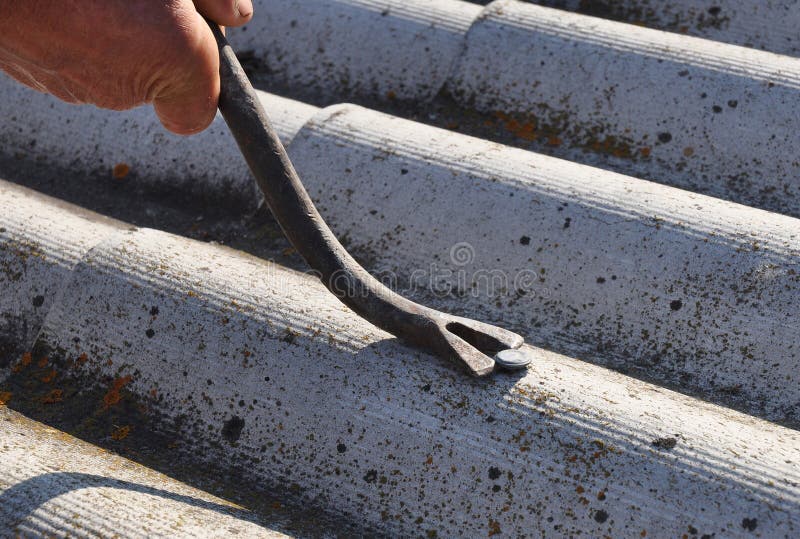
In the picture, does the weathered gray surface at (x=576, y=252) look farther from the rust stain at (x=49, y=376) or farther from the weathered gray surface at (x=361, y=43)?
the rust stain at (x=49, y=376)

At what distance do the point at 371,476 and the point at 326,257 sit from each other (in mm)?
424

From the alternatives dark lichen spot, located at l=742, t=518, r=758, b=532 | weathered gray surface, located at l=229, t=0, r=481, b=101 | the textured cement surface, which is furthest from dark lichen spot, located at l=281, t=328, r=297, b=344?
the textured cement surface

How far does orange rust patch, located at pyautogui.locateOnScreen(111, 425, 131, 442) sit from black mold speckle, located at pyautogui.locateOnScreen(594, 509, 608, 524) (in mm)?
859

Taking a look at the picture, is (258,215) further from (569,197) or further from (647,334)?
(647,334)

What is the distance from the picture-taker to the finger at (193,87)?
1.25 m

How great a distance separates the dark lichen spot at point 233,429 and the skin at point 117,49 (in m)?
0.56

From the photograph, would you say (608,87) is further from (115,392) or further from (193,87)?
(115,392)

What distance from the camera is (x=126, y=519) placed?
1227 mm

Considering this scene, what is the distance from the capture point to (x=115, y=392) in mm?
1570

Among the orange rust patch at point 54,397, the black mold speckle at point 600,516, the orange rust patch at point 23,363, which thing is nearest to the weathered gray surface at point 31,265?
the orange rust patch at point 23,363

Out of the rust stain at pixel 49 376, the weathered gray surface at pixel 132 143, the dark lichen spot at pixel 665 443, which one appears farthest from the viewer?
the weathered gray surface at pixel 132 143

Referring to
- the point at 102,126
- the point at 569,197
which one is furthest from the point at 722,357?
the point at 102,126

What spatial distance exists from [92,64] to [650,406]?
104cm

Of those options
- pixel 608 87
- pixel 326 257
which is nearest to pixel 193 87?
pixel 326 257
